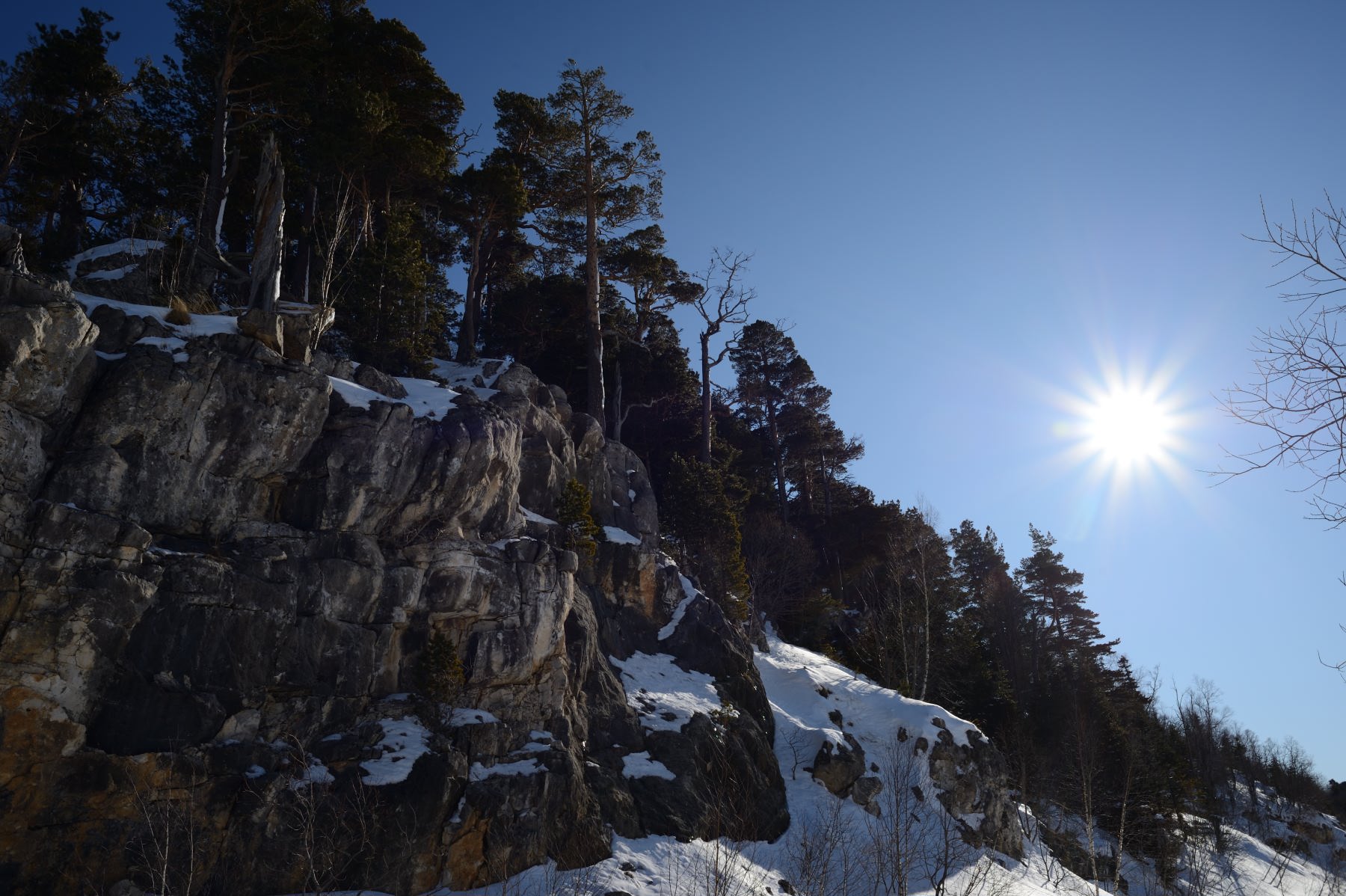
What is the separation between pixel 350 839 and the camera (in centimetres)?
1280

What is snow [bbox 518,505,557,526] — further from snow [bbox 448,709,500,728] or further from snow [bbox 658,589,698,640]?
snow [bbox 448,709,500,728]

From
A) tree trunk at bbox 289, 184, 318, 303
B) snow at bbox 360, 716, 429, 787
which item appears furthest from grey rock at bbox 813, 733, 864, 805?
tree trunk at bbox 289, 184, 318, 303

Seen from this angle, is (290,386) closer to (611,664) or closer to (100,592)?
(100,592)

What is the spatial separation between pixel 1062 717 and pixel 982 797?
13957mm

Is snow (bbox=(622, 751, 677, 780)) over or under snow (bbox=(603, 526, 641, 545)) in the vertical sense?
under

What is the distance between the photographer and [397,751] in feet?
47.3

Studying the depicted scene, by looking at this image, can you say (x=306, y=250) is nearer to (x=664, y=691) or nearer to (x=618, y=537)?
(x=618, y=537)

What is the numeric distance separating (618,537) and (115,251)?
53.4 ft

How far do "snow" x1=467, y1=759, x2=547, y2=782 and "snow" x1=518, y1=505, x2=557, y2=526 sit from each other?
23.9 feet

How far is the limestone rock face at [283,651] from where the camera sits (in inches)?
467

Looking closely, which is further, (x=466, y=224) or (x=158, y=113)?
(x=466, y=224)

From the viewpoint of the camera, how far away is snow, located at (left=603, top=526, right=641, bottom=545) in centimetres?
2428

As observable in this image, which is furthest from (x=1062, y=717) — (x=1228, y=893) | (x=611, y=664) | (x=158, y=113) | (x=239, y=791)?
(x=158, y=113)

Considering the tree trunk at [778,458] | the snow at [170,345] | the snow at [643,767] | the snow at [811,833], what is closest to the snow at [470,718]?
the snow at [811,833]
